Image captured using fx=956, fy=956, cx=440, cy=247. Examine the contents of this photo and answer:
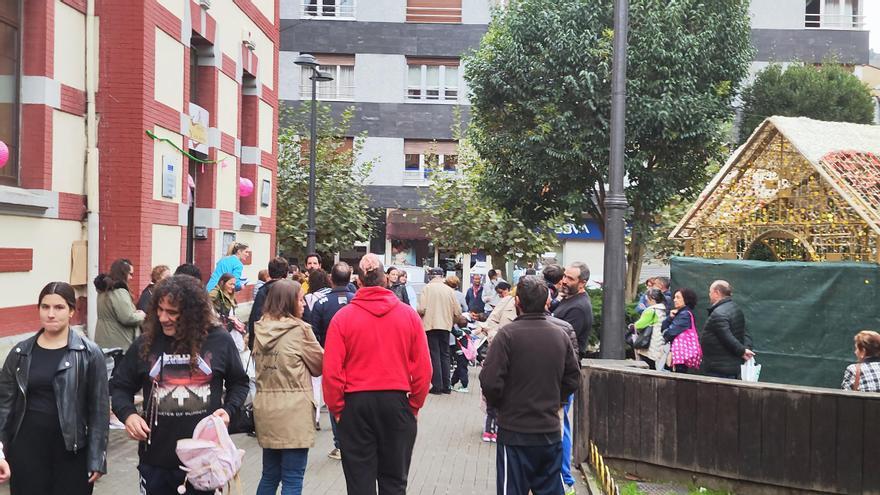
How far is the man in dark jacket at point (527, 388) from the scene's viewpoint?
6027mm

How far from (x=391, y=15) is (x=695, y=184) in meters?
18.7

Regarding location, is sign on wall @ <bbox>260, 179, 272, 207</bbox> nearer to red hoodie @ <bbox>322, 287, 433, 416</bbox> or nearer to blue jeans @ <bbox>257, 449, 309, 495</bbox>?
blue jeans @ <bbox>257, 449, 309, 495</bbox>

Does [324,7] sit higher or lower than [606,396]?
higher

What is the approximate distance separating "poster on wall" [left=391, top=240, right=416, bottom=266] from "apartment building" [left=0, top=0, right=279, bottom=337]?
20705 millimetres

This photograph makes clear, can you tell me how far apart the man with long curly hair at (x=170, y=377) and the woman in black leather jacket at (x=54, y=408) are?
0.18m

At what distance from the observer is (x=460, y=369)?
14883 millimetres

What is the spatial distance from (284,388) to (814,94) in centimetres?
2729

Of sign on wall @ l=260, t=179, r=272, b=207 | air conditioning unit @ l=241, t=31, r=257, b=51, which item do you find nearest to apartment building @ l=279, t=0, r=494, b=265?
sign on wall @ l=260, t=179, r=272, b=207

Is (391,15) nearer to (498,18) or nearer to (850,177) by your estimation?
(498,18)

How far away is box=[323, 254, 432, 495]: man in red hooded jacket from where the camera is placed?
5914mm

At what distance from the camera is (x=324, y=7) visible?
35.3 m

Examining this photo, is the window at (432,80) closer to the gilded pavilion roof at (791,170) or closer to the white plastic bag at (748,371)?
the gilded pavilion roof at (791,170)

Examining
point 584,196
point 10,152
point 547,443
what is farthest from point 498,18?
point 547,443

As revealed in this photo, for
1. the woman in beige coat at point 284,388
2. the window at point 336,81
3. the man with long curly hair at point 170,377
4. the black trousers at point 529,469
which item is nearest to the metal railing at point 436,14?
the window at point 336,81
